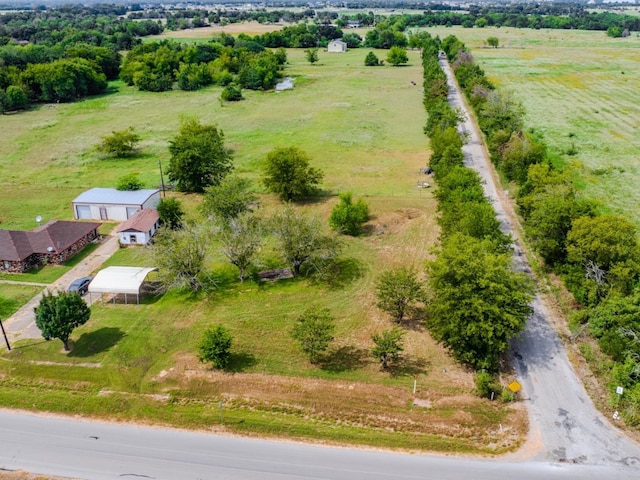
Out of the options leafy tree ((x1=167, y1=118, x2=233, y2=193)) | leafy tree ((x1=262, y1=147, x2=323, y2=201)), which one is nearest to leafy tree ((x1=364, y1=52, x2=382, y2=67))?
leafy tree ((x1=167, y1=118, x2=233, y2=193))

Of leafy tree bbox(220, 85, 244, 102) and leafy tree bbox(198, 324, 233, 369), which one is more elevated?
leafy tree bbox(220, 85, 244, 102)

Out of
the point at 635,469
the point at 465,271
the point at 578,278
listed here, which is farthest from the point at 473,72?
the point at 635,469

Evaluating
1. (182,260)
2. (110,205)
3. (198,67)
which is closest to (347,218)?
(182,260)

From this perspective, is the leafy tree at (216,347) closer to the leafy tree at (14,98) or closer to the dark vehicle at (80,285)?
the dark vehicle at (80,285)

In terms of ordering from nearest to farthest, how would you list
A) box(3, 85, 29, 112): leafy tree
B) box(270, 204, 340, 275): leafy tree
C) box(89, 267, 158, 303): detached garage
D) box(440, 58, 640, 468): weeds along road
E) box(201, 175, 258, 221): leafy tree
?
box(440, 58, 640, 468): weeds along road
box(89, 267, 158, 303): detached garage
box(270, 204, 340, 275): leafy tree
box(201, 175, 258, 221): leafy tree
box(3, 85, 29, 112): leafy tree

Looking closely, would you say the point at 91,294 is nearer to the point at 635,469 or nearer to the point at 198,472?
the point at 198,472

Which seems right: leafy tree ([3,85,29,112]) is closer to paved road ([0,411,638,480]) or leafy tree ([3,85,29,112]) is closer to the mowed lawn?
paved road ([0,411,638,480])
